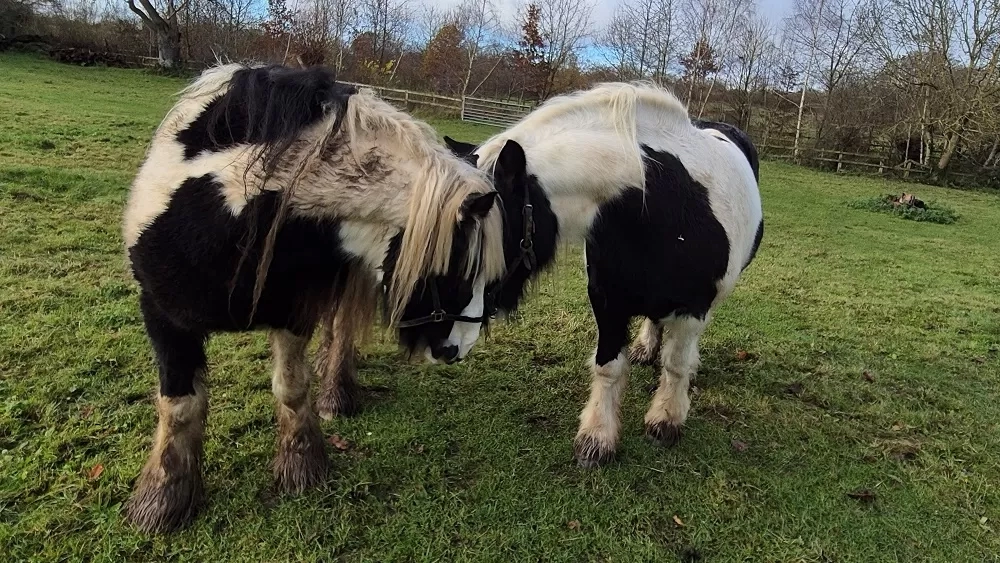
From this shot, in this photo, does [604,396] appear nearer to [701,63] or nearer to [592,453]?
[592,453]

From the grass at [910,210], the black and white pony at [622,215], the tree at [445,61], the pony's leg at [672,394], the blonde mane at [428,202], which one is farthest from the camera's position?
the tree at [445,61]

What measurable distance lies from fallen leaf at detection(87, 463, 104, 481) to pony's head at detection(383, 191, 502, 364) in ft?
4.73

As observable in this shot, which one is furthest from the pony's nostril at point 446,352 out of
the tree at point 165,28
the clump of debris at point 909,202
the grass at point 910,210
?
the tree at point 165,28

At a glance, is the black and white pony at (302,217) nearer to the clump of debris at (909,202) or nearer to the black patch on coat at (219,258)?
the black patch on coat at (219,258)

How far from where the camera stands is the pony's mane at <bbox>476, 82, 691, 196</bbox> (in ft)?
7.68

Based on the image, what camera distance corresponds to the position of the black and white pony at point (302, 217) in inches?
67.6

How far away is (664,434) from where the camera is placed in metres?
A: 3.09

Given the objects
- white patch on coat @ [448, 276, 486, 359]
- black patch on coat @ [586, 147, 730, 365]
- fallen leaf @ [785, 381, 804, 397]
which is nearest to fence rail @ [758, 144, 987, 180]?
fallen leaf @ [785, 381, 804, 397]

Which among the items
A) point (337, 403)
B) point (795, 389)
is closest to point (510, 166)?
point (337, 403)

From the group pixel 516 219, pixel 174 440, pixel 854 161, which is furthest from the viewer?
pixel 854 161

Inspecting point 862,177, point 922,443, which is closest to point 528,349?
point 922,443

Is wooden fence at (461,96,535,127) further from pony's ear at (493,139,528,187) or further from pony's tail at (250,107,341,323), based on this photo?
pony's tail at (250,107,341,323)

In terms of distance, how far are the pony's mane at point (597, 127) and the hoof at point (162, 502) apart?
1.66 meters

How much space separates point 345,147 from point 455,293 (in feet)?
1.80
